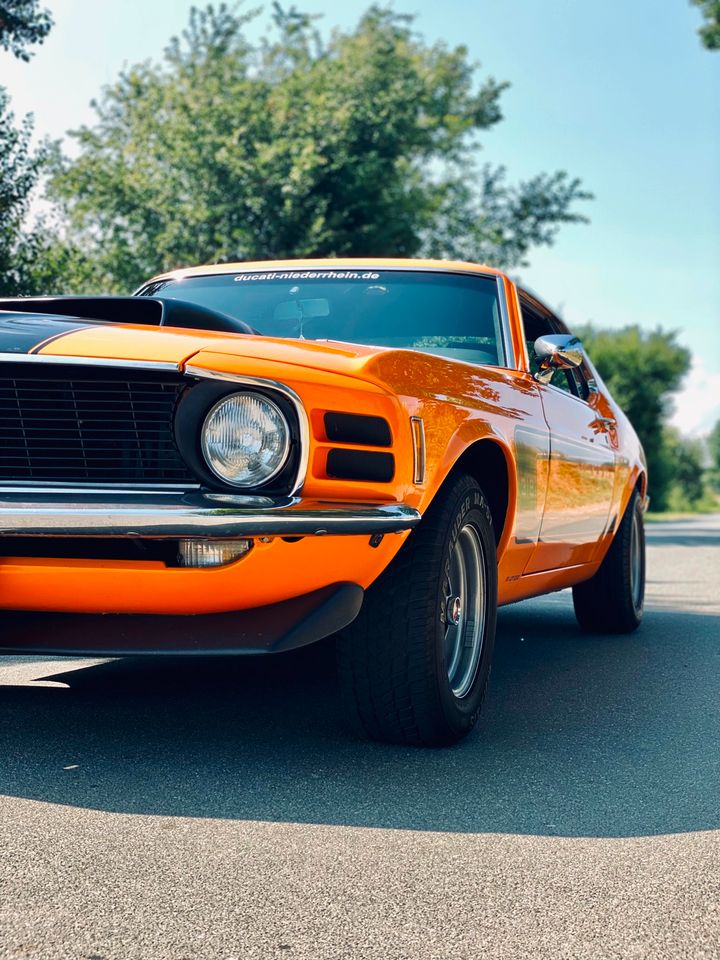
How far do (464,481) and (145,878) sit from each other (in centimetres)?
167

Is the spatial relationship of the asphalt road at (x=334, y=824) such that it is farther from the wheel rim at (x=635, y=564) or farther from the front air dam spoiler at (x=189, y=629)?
the wheel rim at (x=635, y=564)

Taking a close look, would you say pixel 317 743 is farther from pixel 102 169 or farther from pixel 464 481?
pixel 102 169

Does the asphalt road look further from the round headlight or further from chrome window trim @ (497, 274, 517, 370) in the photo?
chrome window trim @ (497, 274, 517, 370)

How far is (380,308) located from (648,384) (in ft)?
155

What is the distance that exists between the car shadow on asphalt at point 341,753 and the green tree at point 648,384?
149ft

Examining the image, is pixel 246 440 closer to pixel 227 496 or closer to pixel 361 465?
pixel 227 496

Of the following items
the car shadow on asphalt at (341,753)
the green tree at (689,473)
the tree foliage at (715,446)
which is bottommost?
the tree foliage at (715,446)

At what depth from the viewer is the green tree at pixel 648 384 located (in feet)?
165

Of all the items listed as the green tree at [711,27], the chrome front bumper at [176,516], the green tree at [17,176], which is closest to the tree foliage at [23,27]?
the green tree at [17,176]

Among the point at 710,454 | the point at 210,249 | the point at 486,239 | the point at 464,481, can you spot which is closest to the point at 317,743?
the point at 464,481

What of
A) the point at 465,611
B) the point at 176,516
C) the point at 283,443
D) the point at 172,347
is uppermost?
the point at 172,347

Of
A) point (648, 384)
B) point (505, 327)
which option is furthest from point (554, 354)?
point (648, 384)

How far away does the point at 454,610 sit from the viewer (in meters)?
4.04

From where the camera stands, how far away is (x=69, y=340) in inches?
133
